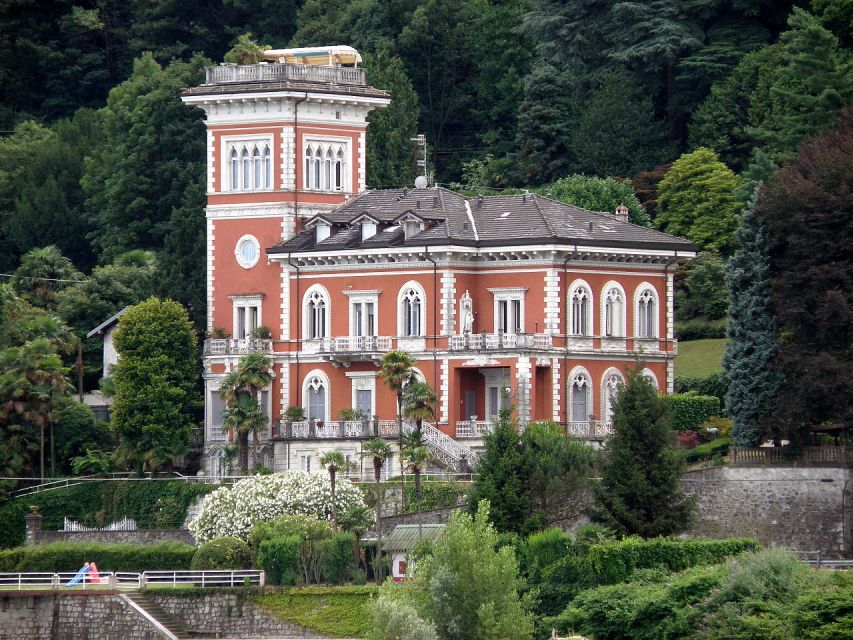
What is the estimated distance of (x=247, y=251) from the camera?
321 ft

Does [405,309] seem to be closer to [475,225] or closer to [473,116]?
[475,225]

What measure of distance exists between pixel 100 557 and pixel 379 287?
13333 millimetres

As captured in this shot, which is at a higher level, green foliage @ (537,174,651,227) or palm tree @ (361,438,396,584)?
green foliage @ (537,174,651,227)

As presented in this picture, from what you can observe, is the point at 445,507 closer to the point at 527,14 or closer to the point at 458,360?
the point at 458,360

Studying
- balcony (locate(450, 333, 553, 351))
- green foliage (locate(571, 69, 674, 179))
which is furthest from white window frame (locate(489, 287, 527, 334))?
green foliage (locate(571, 69, 674, 179))

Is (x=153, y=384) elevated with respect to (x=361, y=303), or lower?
lower

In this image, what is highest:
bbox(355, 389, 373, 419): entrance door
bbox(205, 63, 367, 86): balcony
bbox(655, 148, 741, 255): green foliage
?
bbox(205, 63, 367, 86): balcony

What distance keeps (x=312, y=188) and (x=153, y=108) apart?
21.9 meters

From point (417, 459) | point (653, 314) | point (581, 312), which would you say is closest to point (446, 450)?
point (417, 459)

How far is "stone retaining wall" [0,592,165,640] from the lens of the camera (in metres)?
80.7

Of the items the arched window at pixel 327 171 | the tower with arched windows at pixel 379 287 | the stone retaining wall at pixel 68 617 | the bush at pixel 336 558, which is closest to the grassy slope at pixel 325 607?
the bush at pixel 336 558

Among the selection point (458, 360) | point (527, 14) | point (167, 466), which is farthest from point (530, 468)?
point (527, 14)

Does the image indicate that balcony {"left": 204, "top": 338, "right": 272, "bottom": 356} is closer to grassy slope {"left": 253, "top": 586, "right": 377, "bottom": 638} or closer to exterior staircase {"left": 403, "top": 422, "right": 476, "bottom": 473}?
exterior staircase {"left": 403, "top": 422, "right": 476, "bottom": 473}

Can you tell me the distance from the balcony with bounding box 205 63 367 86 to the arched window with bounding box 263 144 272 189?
2360mm
